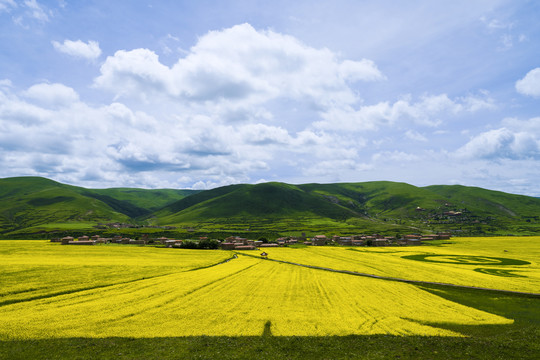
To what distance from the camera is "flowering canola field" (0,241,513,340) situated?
2570 cm

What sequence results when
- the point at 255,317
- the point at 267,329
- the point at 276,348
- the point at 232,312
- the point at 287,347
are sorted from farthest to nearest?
the point at 232,312, the point at 255,317, the point at 267,329, the point at 287,347, the point at 276,348

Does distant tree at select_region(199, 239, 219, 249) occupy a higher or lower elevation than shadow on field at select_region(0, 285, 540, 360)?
lower

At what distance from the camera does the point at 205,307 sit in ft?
107

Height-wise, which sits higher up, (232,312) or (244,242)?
(232,312)

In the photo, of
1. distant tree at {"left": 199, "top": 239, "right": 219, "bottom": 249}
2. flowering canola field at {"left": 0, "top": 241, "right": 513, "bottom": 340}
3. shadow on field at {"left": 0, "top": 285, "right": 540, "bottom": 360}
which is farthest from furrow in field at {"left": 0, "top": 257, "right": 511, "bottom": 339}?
distant tree at {"left": 199, "top": 239, "right": 219, "bottom": 249}

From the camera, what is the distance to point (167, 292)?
38781mm

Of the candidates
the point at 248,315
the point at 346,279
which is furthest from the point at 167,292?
the point at 346,279

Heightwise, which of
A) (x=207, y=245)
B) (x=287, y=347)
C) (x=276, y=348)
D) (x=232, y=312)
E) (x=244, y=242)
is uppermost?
(x=276, y=348)

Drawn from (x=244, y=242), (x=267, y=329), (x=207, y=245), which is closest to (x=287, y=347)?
(x=267, y=329)

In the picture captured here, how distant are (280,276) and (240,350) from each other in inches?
1356

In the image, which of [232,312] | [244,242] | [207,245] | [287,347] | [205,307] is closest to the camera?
[287,347]

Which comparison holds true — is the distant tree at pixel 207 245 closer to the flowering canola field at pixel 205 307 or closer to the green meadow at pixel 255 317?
the green meadow at pixel 255 317

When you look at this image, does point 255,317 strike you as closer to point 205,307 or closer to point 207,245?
point 205,307

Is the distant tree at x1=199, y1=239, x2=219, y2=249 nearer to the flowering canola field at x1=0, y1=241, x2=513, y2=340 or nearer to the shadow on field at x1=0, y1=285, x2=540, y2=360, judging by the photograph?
the flowering canola field at x1=0, y1=241, x2=513, y2=340
